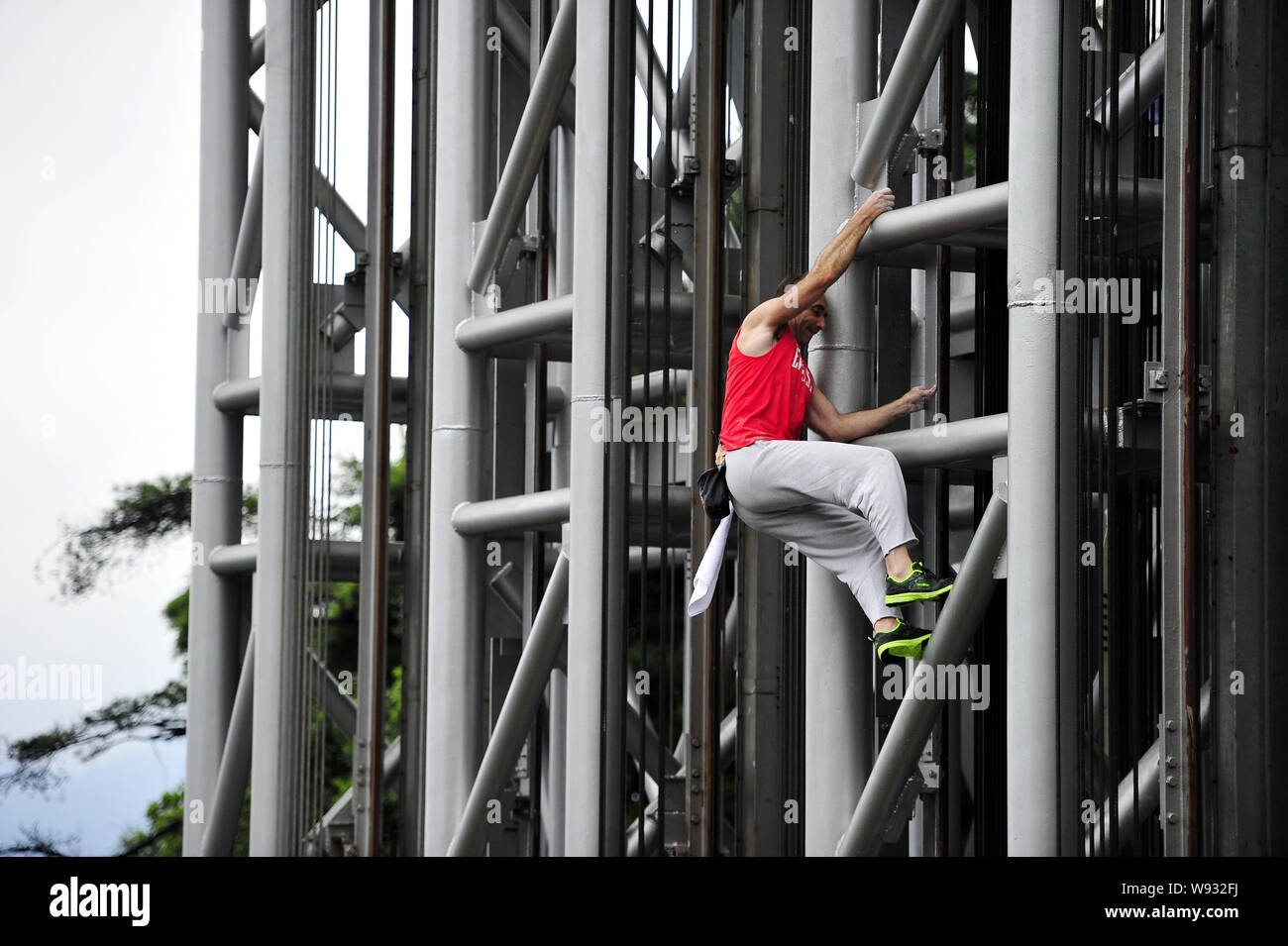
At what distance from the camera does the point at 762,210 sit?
46.1ft

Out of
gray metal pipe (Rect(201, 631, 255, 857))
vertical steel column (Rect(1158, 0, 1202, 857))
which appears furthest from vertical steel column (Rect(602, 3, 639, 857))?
gray metal pipe (Rect(201, 631, 255, 857))

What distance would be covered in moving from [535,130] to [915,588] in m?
6.08

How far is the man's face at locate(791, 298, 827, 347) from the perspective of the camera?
12.2 metres

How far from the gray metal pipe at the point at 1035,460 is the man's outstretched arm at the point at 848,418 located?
1.08 m

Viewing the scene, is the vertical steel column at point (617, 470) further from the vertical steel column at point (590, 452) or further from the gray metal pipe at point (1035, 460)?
the gray metal pipe at point (1035, 460)

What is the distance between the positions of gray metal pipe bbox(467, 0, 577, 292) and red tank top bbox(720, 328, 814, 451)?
4.37 metres

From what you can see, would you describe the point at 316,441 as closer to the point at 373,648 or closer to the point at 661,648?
the point at 373,648

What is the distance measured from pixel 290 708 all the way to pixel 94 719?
29.0 meters

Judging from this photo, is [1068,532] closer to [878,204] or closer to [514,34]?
[878,204]

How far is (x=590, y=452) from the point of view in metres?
14.5

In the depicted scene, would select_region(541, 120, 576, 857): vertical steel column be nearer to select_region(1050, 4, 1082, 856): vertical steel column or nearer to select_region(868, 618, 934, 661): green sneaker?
select_region(868, 618, 934, 661): green sneaker

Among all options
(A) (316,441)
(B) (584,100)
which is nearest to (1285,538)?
(B) (584,100)

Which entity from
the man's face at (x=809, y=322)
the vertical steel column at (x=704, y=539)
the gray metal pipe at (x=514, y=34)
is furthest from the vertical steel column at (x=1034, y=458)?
the gray metal pipe at (x=514, y=34)

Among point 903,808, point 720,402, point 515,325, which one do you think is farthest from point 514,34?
point 903,808
